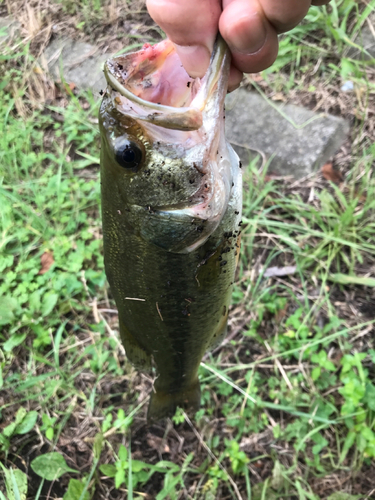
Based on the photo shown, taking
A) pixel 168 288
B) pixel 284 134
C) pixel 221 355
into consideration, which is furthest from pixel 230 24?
pixel 284 134

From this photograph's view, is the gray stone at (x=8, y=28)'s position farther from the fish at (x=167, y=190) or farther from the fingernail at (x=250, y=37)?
the fingernail at (x=250, y=37)

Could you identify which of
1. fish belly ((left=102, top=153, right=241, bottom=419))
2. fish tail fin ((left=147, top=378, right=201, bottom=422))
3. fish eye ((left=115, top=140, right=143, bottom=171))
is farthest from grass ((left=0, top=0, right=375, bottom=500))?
fish eye ((left=115, top=140, right=143, bottom=171))

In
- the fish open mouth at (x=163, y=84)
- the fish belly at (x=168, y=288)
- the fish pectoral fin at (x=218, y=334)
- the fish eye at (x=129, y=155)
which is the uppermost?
→ the fish open mouth at (x=163, y=84)

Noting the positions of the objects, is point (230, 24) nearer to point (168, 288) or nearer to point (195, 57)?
point (195, 57)

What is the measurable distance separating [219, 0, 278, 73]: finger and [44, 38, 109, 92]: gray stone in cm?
295

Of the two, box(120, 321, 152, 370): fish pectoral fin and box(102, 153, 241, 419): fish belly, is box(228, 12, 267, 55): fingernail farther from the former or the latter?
box(120, 321, 152, 370): fish pectoral fin

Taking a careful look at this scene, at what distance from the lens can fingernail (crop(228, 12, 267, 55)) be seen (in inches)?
39.3

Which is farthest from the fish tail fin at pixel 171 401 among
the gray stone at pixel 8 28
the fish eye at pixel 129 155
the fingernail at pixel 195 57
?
the gray stone at pixel 8 28

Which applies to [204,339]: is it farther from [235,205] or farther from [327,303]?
[327,303]

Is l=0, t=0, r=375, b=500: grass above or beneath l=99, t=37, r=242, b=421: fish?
beneath

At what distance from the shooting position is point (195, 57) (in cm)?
111

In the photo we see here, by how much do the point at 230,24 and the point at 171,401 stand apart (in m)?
1.83

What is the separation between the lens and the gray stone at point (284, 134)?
3.05 metres

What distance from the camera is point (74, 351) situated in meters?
2.60
